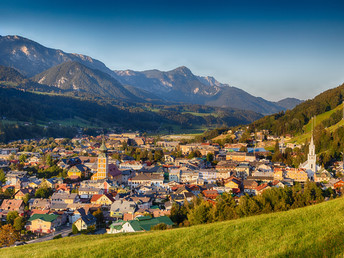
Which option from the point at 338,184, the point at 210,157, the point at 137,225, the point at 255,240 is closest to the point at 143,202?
the point at 137,225

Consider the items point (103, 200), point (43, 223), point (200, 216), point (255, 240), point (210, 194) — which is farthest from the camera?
point (103, 200)

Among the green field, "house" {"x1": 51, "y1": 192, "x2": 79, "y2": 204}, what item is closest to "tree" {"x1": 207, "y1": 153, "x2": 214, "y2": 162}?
the green field

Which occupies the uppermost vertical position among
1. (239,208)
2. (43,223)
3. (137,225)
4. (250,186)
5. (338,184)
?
(239,208)

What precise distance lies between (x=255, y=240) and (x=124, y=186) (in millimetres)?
42443

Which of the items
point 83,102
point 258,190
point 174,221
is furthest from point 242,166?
point 83,102

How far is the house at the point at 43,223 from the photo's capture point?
3347 centimetres

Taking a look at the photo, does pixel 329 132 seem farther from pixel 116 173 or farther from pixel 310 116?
→ pixel 116 173

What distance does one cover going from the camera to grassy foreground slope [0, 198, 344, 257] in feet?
26.6

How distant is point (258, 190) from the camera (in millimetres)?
43500

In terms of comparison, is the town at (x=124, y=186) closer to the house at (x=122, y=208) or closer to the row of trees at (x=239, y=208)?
the house at (x=122, y=208)

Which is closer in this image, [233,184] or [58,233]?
[58,233]

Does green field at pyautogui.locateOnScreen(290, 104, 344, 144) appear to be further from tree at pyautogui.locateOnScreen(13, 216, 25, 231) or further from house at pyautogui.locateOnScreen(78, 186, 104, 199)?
tree at pyautogui.locateOnScreen(13, 216, 25, 231)

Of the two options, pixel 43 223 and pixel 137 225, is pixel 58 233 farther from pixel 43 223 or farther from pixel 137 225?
pixel 137 225

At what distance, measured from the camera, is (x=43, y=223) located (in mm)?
33750
